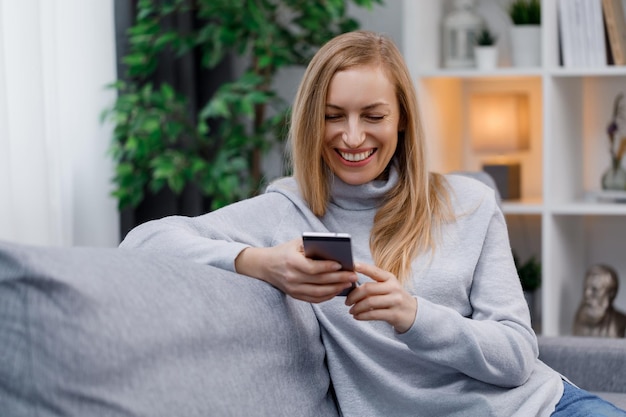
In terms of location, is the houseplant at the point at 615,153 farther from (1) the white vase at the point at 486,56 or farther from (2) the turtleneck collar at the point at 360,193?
(2) the turtleneck collar at the point at 360,193

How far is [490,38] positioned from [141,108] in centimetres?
103

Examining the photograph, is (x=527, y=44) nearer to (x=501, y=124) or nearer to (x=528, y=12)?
(x=528, y=12)

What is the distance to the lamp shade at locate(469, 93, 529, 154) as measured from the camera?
3.04 metres

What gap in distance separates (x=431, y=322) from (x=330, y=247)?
22 centimetres

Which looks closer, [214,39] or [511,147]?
[214,39]

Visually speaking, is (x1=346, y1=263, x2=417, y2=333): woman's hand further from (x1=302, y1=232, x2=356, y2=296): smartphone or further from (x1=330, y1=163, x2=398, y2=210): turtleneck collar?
(x1=330, y1=163, x2=398, y2=210): turtleneck collar

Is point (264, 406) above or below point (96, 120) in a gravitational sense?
below

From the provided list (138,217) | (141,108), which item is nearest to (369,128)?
(141,108)

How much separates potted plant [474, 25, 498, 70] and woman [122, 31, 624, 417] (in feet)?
4.34

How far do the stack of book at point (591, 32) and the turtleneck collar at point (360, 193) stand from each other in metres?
1.39

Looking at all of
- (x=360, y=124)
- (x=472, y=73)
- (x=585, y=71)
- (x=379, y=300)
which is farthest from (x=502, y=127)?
(x=379, y=300)

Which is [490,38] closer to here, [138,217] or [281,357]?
[138,217]

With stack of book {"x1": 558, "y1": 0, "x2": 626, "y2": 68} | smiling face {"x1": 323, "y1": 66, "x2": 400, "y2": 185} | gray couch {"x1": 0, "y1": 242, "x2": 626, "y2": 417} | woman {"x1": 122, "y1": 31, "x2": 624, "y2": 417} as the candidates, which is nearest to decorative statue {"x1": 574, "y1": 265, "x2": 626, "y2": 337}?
stack of book {"x1": 558, "y1": 0, "x2": 626, "y2": 68}

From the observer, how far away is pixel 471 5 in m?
2.99
